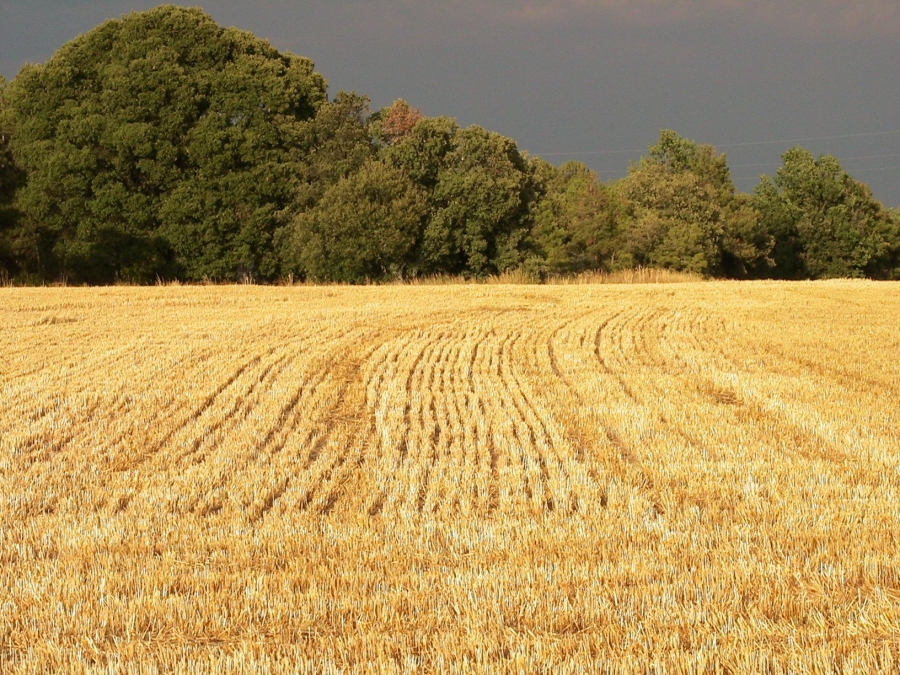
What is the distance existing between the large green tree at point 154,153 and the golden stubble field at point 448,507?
22.2 metres

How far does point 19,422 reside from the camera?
10891 mm

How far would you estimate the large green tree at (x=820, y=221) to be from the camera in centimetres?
6284

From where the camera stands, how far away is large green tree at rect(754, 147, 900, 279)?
62.8 metres

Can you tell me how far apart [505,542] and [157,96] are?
3674cm

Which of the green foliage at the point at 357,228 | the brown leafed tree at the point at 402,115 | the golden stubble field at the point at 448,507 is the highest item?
the brown leafed tree at the point at 402,115

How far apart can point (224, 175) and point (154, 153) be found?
2.95m

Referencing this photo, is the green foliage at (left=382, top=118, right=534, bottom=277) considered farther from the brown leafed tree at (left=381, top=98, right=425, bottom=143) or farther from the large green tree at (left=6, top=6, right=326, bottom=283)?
the brown leafed tree at (left=381, top=98, right=425, bottom=143)

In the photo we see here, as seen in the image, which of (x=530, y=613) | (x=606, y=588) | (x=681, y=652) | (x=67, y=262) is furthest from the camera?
(x=67, y=262)

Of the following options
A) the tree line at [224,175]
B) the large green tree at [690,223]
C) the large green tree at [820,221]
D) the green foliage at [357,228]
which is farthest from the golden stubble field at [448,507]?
the large green tree at [820,221]

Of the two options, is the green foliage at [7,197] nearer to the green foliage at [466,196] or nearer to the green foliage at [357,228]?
the green foliage at [357,228]

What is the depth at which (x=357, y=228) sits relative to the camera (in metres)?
37.3

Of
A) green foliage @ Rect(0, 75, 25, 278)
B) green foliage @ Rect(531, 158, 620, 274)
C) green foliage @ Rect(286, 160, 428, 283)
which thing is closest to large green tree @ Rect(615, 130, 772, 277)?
green foliage @ Rect(531, 158, 620, 274)

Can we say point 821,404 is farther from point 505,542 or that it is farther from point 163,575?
point 163,575

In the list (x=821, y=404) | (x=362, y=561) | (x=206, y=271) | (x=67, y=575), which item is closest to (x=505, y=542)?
(x=362, y=561)
